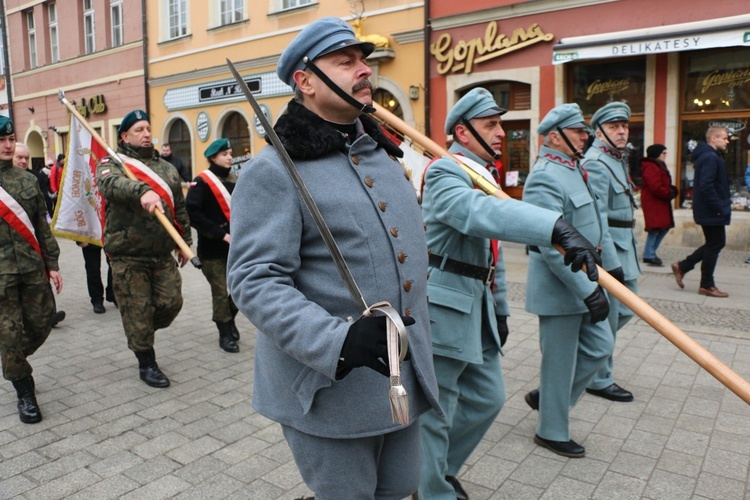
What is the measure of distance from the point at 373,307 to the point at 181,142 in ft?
61.6

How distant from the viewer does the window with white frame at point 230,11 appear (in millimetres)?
17047

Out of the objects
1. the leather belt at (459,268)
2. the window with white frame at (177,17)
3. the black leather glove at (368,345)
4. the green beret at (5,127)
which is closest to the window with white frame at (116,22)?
the window with white frame at (177,17)

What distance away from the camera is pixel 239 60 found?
54.9 feet

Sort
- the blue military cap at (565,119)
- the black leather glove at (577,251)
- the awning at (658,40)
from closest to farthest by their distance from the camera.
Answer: the black leather glove at (577,251) → the blue military cap at (565,119) → the awning at (658,40)

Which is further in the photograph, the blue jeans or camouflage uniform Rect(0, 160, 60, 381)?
the blue jeans

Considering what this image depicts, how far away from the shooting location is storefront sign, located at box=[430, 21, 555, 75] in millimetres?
11931

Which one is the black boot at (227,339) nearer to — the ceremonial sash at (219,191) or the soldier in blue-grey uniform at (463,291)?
the ceremonial sash at (219,191)

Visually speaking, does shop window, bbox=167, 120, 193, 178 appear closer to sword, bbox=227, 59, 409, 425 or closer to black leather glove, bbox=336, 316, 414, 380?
sword, bbox=227, 59, 409, 425

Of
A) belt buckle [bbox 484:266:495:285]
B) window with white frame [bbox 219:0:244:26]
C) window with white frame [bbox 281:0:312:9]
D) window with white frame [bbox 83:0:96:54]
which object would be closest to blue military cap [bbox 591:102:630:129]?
belt buckle [bbox 484:266:495:285]

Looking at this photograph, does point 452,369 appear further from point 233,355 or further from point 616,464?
point 233,355

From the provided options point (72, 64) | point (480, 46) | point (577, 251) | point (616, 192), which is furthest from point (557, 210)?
point (72, 64)

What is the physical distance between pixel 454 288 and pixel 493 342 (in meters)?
0.35

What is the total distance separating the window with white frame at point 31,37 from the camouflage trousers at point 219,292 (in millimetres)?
22316

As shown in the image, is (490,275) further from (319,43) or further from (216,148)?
(216,148)
